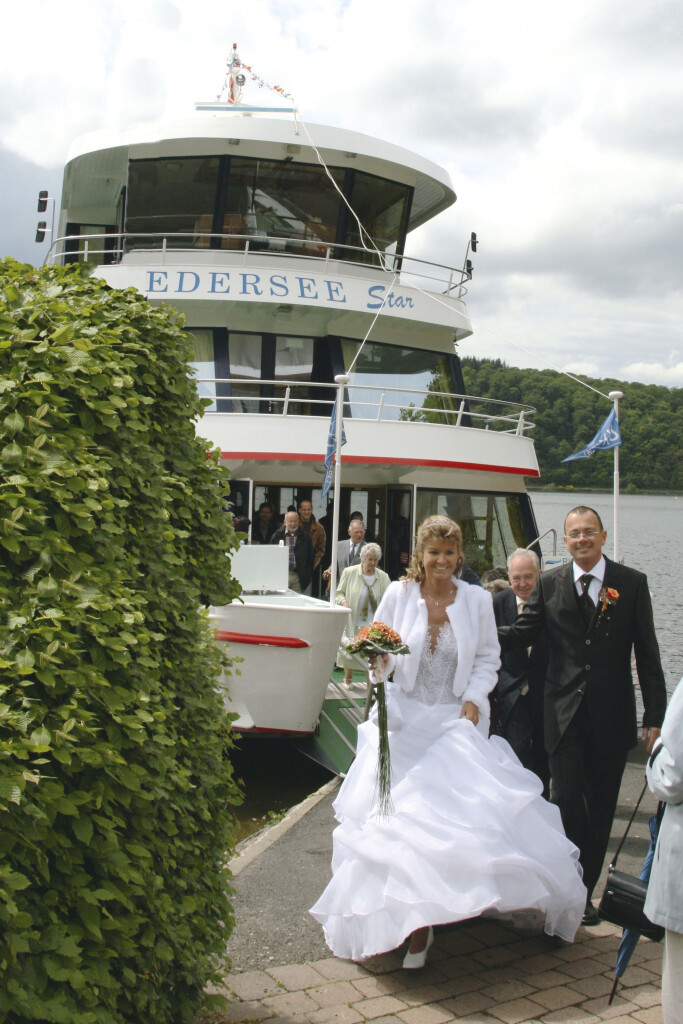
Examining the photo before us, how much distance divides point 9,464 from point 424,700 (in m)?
2.60

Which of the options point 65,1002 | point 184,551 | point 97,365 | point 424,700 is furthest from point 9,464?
point 424,700

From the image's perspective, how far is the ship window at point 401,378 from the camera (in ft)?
42.8

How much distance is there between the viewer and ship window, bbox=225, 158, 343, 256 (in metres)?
13.8

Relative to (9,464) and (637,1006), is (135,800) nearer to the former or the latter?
(9,464)

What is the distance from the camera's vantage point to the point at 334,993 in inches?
149

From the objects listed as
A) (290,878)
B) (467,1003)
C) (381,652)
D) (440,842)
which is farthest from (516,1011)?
(290,878)

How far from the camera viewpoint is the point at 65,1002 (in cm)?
232

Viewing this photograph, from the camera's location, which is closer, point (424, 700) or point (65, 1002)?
point (65, 1002)

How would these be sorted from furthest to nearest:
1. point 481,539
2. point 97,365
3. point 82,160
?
point 82,160 → point 481,539 → point 97,365

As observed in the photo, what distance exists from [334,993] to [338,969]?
27 cm

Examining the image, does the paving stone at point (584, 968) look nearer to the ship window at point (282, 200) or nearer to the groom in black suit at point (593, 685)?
the groom in black suit at point (593, 685)

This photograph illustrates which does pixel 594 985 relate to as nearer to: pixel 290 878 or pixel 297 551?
pixel 290 878

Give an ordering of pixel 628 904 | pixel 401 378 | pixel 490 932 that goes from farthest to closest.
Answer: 1. pixel 401 378
2. pixel 490 932
3. pixel 628 904

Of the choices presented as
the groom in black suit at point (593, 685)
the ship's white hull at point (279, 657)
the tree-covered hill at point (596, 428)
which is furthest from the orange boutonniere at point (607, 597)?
the tree-covered hill at point (596, 428)
